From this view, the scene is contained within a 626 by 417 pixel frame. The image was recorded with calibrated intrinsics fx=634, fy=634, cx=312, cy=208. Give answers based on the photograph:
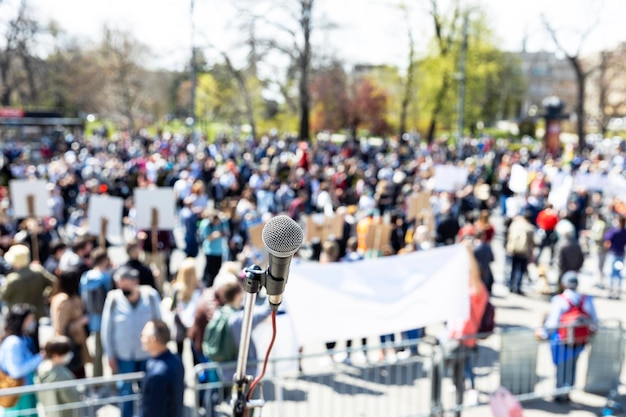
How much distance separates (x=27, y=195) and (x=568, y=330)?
331 inches

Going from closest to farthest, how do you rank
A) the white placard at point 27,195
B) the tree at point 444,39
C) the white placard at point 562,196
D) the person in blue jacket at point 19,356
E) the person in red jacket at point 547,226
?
the person in blue jacket at point 19,356, the white placard at point 27,195, the person in red jacket at point 547,226, the white placard at point 562,196, the tree at point 444,39

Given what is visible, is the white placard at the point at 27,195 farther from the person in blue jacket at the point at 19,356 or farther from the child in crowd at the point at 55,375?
the child in crowd at the point at 55,375

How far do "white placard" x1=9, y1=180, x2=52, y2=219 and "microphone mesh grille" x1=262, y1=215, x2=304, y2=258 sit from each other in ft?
31.3

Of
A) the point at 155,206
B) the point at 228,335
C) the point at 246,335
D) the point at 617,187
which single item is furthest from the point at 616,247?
the point at 246,335

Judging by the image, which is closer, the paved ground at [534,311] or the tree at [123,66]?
the paved ground at [534,311]

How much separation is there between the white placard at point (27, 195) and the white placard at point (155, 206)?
1846mm

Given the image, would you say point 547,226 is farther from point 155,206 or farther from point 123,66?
point 123,66

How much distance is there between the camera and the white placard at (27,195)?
10328 millimetres

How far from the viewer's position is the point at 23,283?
271 inches

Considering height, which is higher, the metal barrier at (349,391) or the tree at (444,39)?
the tree at (444,39)

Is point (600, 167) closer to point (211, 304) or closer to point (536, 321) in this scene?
point (536, 321)

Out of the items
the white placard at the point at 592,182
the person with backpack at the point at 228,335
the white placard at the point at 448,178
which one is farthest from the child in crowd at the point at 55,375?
the white placard at the point at 592,182

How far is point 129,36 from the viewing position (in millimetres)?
40062

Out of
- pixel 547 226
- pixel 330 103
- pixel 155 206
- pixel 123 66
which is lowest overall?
pixel 547 226
